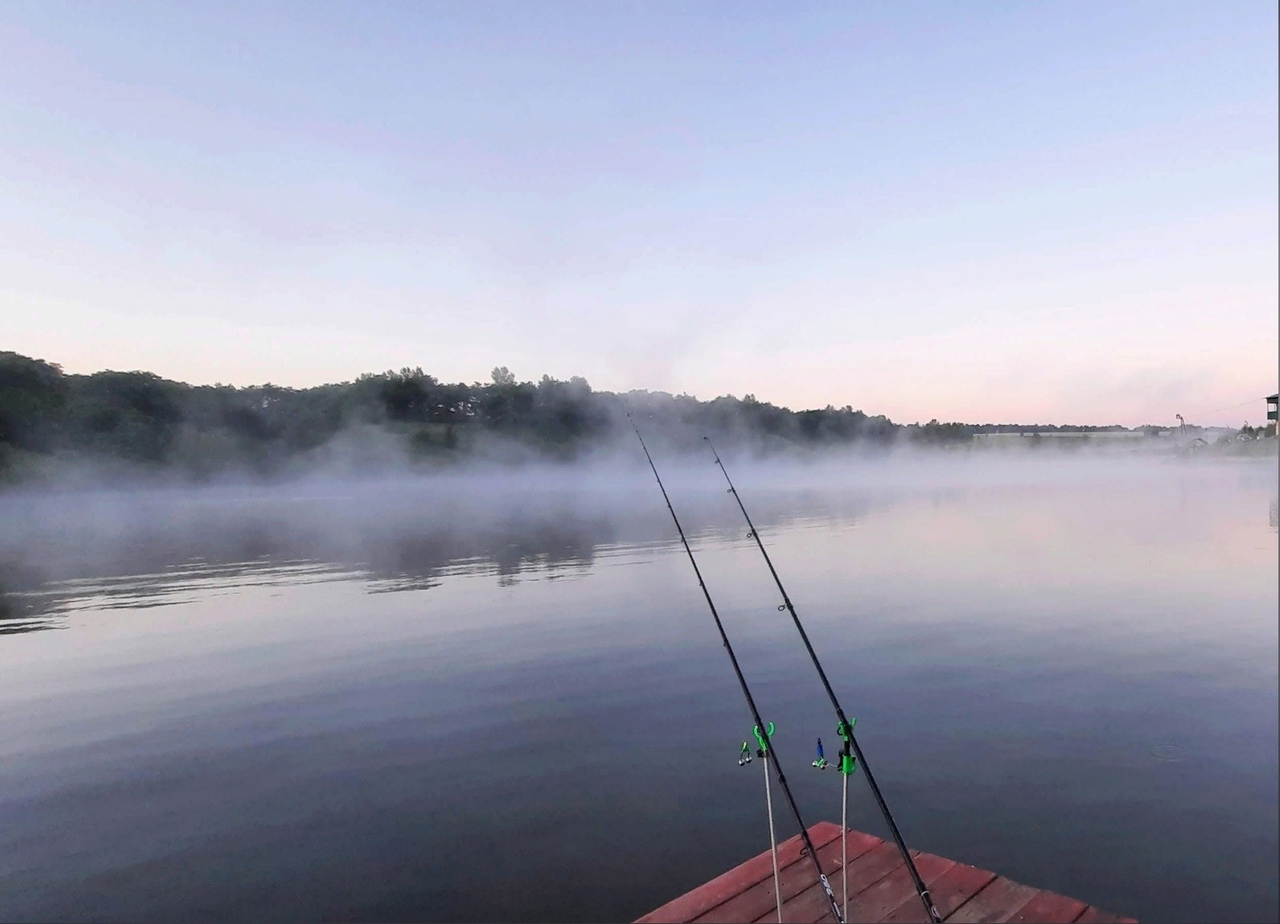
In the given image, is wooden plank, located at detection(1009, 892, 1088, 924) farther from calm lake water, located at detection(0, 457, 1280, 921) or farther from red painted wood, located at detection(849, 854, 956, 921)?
calm lake water, located at detection(0, 457, 1280, 921)

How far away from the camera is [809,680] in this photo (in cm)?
1136

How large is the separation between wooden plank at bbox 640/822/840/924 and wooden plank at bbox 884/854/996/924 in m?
0.92

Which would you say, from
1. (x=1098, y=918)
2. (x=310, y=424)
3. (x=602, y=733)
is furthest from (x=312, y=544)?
(x=310, y=424)

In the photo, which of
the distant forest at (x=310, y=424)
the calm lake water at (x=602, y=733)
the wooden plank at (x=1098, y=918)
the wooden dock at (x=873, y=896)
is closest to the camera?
the wooden plank at (x=1098, y=918)

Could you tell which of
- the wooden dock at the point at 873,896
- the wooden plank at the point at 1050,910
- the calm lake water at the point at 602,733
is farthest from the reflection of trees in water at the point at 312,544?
the wooden plank at the point at 1050,910

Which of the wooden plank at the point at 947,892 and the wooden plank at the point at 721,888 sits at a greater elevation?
the wooden plank at the point at 947,892

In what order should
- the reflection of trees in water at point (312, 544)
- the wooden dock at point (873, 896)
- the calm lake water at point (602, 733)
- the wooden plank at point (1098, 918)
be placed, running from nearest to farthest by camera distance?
the wooden plank at point (1098, 918) < the wooden dock at point (873, 896) < the calm lake water at point (602, 733) < the reflection of trees in water at point (312, 544)

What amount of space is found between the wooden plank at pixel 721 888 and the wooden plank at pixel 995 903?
3.94ft

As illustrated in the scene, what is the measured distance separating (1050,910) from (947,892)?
0.63m

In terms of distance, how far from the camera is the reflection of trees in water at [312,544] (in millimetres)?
21859

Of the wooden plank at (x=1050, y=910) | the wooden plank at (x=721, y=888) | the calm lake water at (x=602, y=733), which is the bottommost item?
the calm lake water at (x=602, y=733)

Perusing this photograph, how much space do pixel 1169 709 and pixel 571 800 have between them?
287 inches

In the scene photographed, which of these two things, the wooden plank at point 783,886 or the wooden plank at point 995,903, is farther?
the wooden plank at point 783,886

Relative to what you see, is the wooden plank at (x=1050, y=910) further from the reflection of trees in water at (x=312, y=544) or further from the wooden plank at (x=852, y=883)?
the reflection of trees in water at (x=312, y=544)
